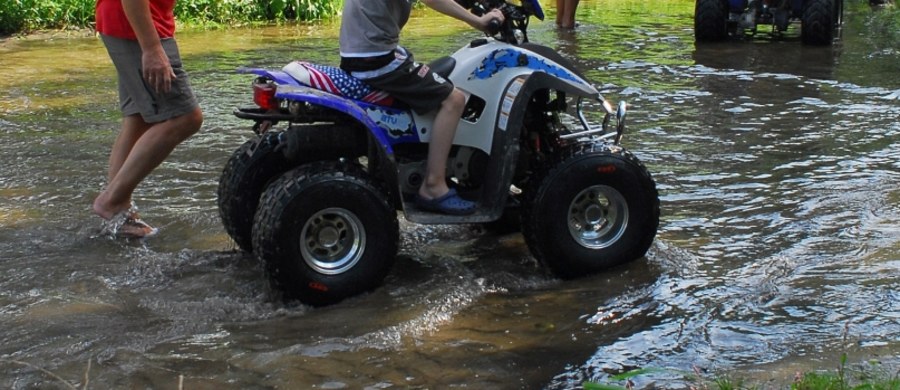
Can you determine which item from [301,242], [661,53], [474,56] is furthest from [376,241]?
[661,53]

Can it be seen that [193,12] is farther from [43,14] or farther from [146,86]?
[146,86]

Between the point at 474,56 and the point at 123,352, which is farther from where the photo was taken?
the point at 474,56

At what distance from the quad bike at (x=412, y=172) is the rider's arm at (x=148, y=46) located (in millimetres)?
671

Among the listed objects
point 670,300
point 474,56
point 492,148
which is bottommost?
point 670,300

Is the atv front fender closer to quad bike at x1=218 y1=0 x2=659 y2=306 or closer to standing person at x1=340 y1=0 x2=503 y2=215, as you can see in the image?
quad bike at x1=218 y1=0 x2=659 y2=306

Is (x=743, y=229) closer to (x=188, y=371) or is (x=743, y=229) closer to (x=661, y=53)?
(x=188, y=371)

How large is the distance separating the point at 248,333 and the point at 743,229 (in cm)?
297

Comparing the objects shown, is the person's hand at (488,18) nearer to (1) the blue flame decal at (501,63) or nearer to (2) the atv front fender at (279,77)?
(1) the blue flame decal at (501,63)

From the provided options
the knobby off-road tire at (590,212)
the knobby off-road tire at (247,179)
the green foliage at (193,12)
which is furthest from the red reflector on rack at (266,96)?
the green foliage at (193,12)

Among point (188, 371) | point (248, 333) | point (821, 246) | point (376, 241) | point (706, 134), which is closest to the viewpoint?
point (188, 371)

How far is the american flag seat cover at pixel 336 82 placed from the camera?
520 centimetres

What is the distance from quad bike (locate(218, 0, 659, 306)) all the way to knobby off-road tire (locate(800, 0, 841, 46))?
811cm

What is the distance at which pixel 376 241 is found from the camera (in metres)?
5.13

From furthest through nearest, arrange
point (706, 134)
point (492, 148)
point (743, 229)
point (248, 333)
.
Answer: point (706, 134)
point (743, 229)
point (492, 148)
point (248, 333)
